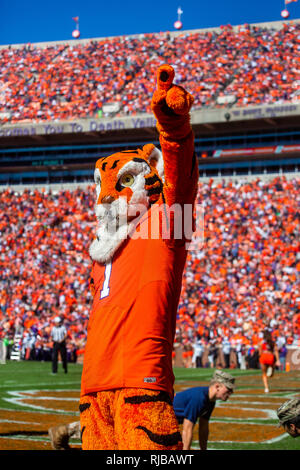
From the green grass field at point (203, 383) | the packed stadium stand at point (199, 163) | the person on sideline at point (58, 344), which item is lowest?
the green grass field at point (203, 383)

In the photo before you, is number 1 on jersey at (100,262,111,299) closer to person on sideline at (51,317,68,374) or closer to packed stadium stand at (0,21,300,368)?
person on sideline at (51,317,68,374)

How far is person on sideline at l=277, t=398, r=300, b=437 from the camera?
4555 mm

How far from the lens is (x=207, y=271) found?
24.9m

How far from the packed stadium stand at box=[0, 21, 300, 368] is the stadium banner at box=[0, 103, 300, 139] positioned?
54mm

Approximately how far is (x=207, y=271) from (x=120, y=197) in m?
21.1

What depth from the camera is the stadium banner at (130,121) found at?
29359 millimetres

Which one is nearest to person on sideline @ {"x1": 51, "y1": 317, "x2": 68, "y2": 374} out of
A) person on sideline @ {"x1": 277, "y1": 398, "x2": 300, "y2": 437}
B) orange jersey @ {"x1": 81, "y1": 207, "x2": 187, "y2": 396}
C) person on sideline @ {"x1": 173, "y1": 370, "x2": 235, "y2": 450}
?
person on sideline @ {"x1": 173, "y1": 370, "x2": 235, "y2": 450}

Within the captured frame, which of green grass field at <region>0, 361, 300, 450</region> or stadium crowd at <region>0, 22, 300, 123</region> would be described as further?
stadium crowd at <region>0, 22, 300, 123</region>

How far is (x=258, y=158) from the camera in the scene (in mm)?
30984

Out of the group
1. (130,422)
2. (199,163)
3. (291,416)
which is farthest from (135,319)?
(199,163)

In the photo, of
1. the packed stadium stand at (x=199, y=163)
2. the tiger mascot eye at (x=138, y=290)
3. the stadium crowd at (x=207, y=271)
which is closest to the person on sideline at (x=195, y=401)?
the tiger mascot eye at (x=138, y=290)

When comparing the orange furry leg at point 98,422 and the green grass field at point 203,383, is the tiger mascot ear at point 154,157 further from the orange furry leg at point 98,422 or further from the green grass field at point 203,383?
the green grass field at point 203,383

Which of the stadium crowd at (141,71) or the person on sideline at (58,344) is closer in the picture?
the person on sideline at (58,344)
